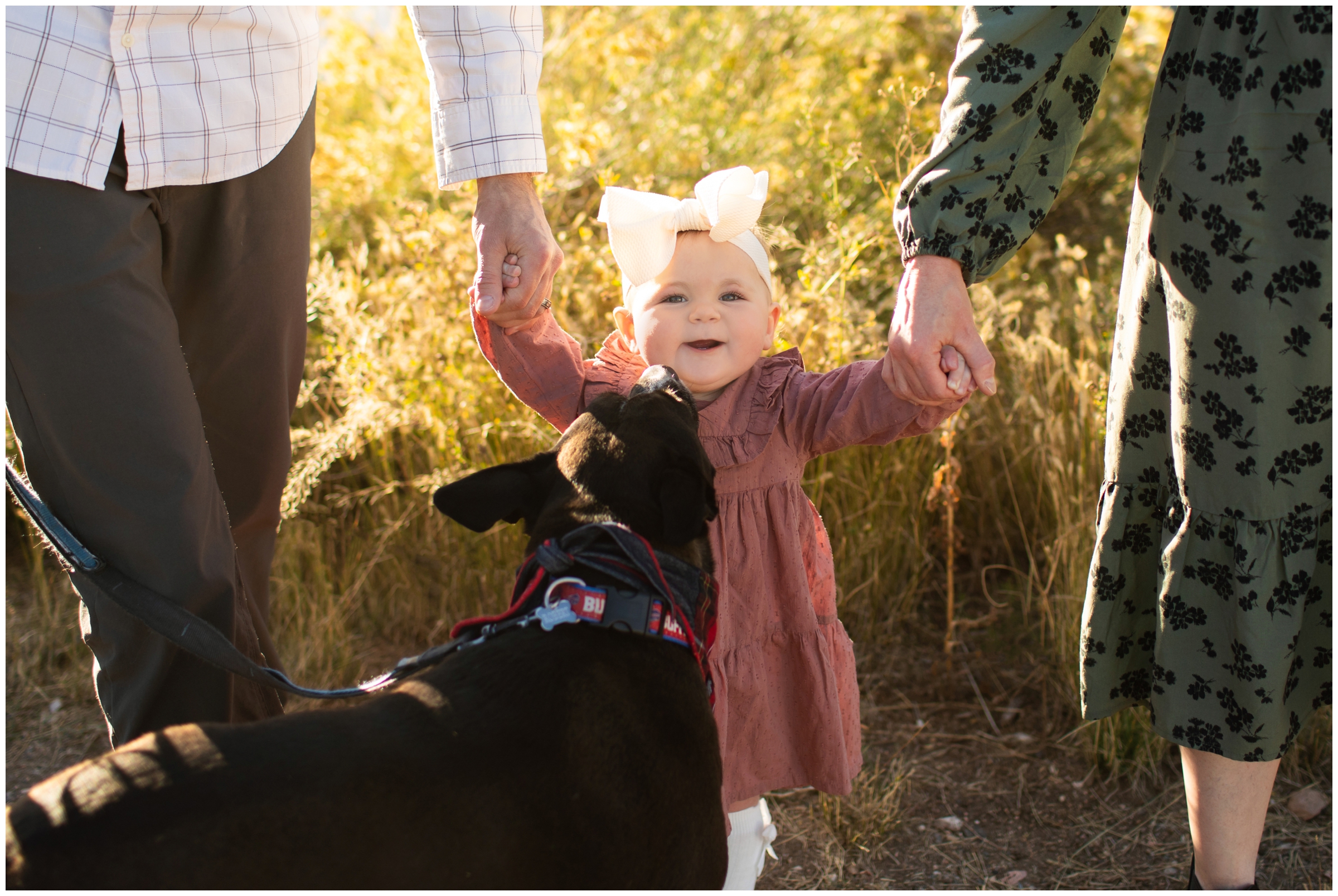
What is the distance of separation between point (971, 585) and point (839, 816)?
135 centimetres

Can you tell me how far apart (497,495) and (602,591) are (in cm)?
33

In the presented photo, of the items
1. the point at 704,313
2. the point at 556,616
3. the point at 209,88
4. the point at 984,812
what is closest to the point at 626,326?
the point at 704,313

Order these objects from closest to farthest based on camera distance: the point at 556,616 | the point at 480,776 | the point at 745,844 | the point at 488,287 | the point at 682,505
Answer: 1. the point at 480,776
2. the point at 556,616
3. the point at 682,505
4. the point at 488,287
5. the point at 745,844

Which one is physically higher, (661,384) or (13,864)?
(661,384)

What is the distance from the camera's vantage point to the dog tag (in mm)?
1683

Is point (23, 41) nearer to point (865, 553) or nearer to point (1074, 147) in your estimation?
point (1074, 147)

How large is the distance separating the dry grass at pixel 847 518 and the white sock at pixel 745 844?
0.47m

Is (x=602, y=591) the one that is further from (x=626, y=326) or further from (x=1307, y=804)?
(x=1307, y=804)

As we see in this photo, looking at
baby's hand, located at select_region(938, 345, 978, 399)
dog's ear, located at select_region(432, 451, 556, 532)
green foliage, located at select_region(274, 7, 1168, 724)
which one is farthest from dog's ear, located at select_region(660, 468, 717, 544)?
green foliage, located at select_region(274, 7, 1168, 724)

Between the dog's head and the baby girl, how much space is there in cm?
15

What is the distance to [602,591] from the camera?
1.70 m

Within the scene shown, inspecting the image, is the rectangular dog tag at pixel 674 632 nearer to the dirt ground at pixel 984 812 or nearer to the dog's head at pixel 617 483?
the dog's head at pixel 617 483

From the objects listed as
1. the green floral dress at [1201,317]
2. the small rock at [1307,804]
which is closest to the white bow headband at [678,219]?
the green floral dress at [1201,317]

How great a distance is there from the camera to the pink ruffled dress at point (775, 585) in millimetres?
2098
